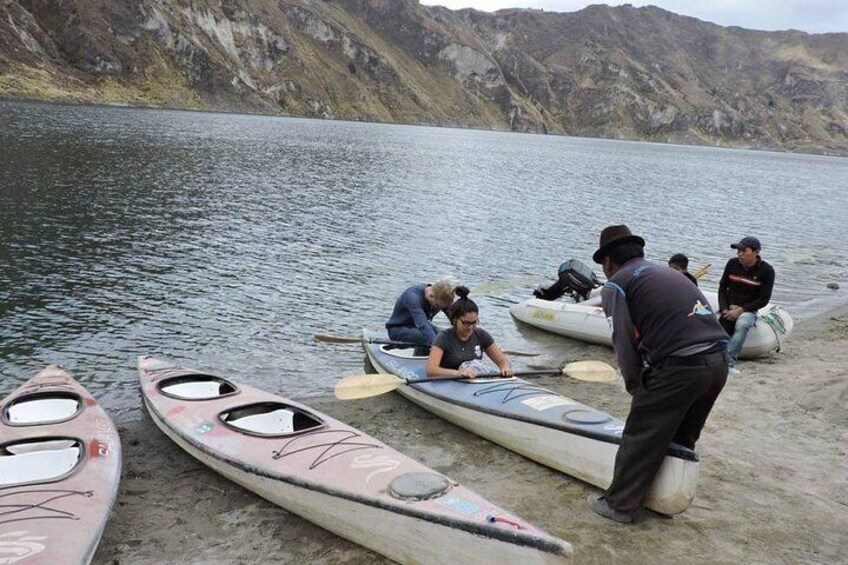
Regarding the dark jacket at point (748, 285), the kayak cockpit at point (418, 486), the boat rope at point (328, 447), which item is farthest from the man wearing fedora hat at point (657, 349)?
the dark jacket at point (748, 285)

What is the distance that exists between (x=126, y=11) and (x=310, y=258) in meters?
133

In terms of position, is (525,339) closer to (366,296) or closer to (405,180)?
(366,296)

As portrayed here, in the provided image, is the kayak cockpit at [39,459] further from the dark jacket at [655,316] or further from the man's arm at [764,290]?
the man's arm at [764,290]

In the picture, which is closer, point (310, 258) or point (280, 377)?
point (280, 377)

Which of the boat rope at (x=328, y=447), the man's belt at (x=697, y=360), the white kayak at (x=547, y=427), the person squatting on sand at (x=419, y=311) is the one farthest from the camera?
the person squatting on sand at (x=419, y=311)

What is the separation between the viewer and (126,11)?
12825 cm

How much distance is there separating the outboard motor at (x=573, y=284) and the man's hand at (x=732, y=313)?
198 inches

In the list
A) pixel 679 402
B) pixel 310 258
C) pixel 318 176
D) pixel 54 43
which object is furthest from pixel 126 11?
pixel 679 402

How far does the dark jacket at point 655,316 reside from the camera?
555 cm

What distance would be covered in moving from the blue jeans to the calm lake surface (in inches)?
143

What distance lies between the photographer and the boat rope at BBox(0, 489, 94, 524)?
19.5ft

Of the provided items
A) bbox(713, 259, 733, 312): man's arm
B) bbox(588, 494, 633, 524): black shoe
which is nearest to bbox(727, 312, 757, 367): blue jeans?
bbox(713, 259, 733, 312): man's arm

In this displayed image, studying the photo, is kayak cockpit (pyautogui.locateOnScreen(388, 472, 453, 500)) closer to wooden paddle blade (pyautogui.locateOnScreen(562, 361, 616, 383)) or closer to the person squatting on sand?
wooden paddle blade (pyautogui.locateOnScreen(562, 361, 616, 383))

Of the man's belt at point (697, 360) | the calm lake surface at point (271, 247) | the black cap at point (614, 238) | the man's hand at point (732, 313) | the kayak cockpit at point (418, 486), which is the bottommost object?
the calm lake surface at point (271, 247)
